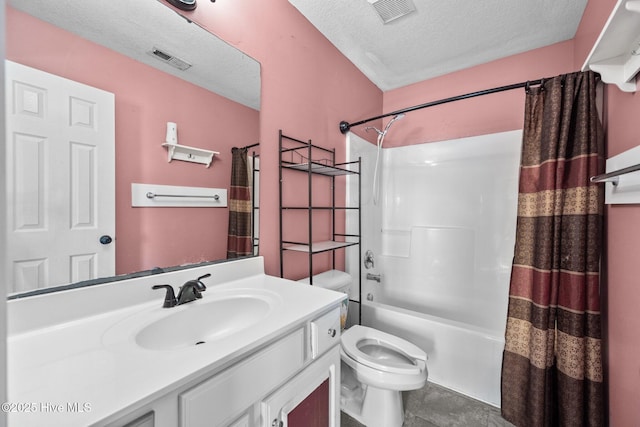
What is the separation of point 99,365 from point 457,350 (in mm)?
1803

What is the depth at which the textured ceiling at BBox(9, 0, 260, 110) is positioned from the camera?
737 millimetres

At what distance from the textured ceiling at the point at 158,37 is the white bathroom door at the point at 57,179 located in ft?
0.58

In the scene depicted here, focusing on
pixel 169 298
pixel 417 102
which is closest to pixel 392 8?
pixel 417 102

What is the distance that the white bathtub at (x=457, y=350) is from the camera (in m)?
1.50

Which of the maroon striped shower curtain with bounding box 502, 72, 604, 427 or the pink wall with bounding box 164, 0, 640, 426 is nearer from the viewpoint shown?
the pink wall with bounding box 164, 0, 640, 426

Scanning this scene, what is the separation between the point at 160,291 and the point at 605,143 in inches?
80.8

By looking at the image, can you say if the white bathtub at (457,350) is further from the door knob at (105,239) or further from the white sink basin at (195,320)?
the door knob at (105,239)

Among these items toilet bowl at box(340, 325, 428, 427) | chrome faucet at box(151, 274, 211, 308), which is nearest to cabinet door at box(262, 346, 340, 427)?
toilet bowl at box(340, 325, 428, 427)

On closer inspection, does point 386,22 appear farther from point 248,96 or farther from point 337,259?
point 337,259

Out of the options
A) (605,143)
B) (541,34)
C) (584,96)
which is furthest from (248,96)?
(541,34)

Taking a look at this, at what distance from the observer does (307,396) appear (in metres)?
0.85

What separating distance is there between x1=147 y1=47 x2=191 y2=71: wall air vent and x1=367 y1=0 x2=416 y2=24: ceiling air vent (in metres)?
1.10

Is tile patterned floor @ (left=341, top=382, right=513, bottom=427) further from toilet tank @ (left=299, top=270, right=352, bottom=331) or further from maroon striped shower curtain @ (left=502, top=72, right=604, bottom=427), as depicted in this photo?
toilet tank @ (left=299, top=270, right=352, bottom=331)

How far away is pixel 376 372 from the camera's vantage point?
121 cm
